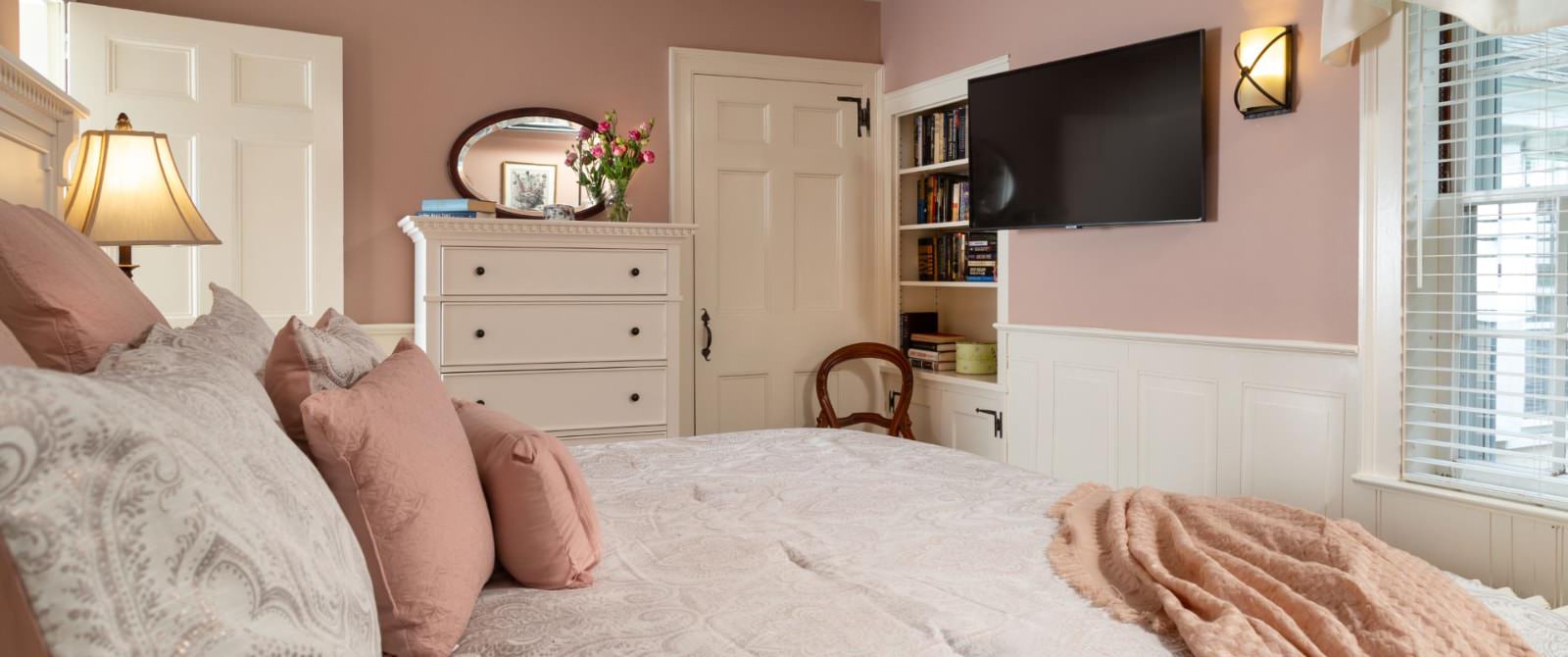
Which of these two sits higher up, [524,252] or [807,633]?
[524,252]

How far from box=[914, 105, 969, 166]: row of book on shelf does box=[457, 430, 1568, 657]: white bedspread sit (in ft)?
7.80

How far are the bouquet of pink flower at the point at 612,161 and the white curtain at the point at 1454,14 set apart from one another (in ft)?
8.01

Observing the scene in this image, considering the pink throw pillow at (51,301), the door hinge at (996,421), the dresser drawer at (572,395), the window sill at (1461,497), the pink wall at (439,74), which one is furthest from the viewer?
the door hinge at (996,421)

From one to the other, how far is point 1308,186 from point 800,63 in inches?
95.8

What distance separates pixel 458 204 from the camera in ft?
12.0

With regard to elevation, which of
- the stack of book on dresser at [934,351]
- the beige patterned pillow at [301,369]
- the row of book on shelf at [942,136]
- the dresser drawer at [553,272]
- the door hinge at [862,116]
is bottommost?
the stack of book on dresser at [934,351]

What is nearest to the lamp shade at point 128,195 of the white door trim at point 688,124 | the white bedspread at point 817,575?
the white bedspread at point 817,575

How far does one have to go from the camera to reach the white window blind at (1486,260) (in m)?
2.32

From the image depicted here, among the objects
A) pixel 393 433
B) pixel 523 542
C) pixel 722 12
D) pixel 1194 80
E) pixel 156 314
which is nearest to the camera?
pixel 393 433

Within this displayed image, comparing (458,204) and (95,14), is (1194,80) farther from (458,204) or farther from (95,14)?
(95,14)

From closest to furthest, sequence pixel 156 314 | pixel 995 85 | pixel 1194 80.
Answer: pixel 156 314 → pixel 1194 80 → pixel 995 85

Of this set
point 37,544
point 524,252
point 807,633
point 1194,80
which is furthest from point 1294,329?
point 37,544

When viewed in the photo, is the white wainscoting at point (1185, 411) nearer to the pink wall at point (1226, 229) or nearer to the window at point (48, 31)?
the pink wall at point (1226, 229)

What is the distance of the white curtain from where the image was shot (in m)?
2.15
